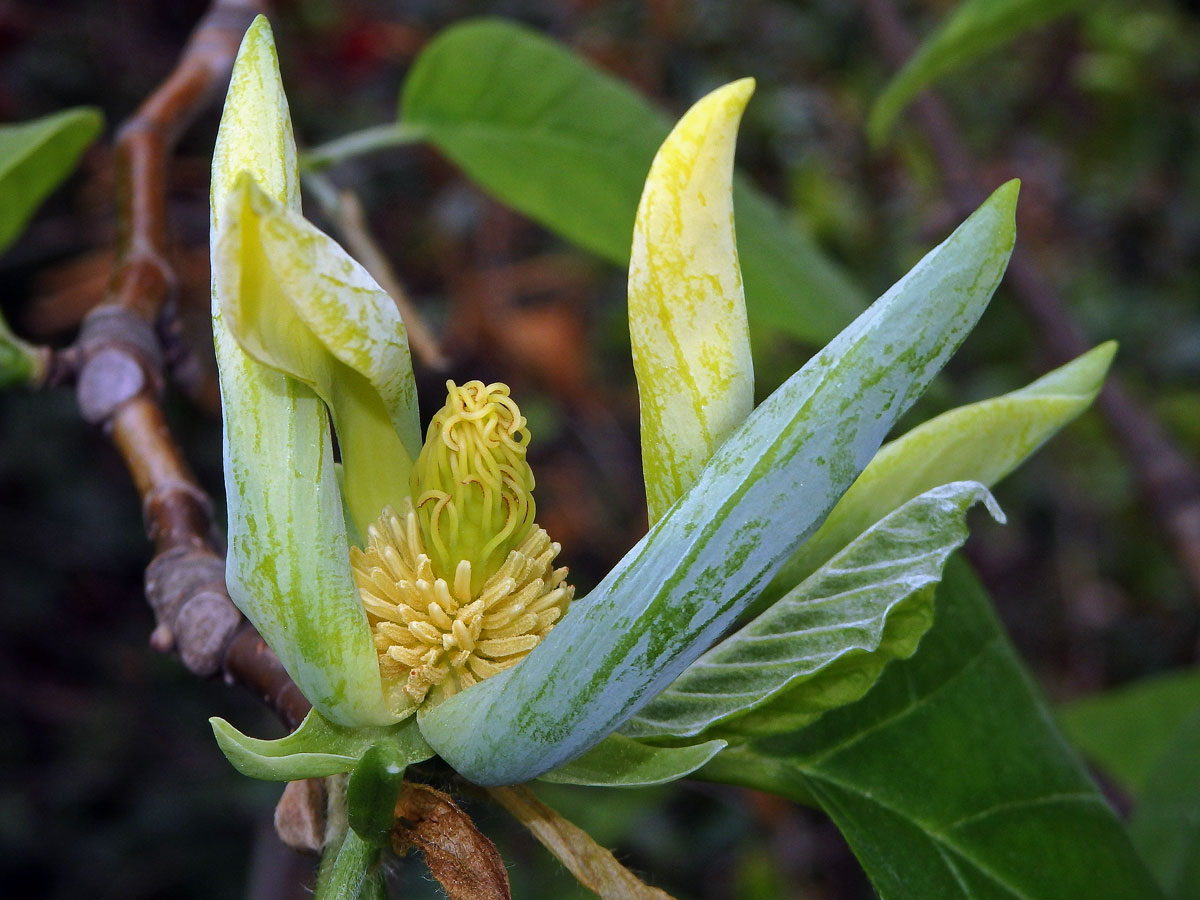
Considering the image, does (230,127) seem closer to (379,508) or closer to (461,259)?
(379,508)

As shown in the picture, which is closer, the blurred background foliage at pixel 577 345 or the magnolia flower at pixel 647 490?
the magnolia flower at pixel 647 490

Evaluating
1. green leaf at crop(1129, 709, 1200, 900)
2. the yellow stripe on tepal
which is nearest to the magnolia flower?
the yellow stripe on tepal

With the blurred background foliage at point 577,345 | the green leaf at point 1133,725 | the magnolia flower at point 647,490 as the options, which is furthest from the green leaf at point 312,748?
the blurred background foliage at point 577,345

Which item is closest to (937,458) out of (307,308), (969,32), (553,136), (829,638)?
(829,638)

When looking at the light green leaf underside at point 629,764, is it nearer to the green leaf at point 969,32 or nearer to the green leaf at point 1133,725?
the green leaf at point 969,32

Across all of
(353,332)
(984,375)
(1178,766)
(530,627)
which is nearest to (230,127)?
(353,332)

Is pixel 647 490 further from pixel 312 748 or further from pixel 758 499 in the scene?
pixel 312 748
